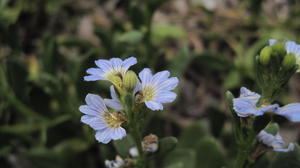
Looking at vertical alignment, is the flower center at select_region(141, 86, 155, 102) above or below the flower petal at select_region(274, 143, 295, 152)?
above

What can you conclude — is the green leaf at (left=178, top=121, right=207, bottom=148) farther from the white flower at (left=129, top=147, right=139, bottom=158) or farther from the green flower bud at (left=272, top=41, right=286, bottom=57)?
the green flower bud at (left=272, top=41, right=286, bottom=57)

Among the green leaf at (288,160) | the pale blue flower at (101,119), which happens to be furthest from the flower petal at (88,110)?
the green leaf at (288,160)

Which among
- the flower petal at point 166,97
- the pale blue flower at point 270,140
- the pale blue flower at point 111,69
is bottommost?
the pale blue flower at point 270,140

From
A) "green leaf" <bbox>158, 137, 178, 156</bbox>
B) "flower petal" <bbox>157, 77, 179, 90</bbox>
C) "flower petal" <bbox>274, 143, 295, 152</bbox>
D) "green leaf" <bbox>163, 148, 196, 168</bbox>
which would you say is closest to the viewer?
"flower petal" <bbox>157, 77, 179, 90</bbox>

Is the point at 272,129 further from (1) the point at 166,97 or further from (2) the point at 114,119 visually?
(2) the point at 114,119

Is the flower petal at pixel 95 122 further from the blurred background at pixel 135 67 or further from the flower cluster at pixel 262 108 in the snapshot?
the blurred background at pixel 135 67

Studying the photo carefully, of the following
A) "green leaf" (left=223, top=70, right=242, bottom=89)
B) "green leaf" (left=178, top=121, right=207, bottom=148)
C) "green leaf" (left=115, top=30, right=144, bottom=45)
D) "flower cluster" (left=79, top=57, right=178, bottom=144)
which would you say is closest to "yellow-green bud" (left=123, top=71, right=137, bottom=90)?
"flower cluster" (left=79, top=57, right=178, bottom=144)

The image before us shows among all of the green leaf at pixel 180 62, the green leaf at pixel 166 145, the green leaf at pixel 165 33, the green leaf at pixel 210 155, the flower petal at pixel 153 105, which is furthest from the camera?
the green leaf at pixel 165 33
